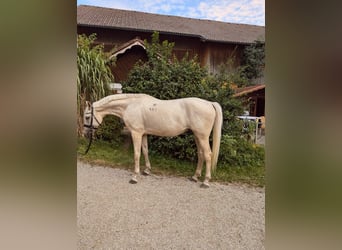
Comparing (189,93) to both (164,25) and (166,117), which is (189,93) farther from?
(164,25)

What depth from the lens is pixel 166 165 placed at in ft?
9.31

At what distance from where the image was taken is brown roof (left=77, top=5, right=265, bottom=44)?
5.12 metres

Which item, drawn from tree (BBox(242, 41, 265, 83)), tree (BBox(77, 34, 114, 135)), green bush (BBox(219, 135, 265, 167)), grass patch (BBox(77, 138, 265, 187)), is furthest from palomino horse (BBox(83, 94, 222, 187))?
tree (BBox(242, 41, 265, 83))

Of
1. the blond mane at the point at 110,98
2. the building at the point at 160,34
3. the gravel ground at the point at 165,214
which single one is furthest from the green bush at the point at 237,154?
the building at the point at 160,34

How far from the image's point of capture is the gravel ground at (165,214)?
1.30 metres

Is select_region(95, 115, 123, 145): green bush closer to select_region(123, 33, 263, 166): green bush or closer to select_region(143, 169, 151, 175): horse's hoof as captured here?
select_region(123, 33, 263, 166): green bush

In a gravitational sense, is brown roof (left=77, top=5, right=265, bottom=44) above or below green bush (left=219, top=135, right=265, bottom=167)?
above

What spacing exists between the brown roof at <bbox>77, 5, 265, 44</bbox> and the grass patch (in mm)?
2920

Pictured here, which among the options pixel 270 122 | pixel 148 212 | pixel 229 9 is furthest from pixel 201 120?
pixel 270 122

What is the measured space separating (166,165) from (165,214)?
118cm

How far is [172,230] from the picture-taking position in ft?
4.69

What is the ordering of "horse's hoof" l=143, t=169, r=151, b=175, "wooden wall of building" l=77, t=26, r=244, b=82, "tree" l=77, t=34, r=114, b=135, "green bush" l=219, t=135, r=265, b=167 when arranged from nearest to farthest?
"horse's hoof" l=143, t=169, r=151, b=175
"green bush" l=219, t=135, r=265, b=167
"tree" l=77, t=34, r=114, b=135
"wooden wall of building" l=77, t=26, r=244, b=82

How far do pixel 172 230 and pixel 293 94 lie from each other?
1.19 metres

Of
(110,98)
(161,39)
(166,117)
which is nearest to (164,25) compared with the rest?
(161,39)
